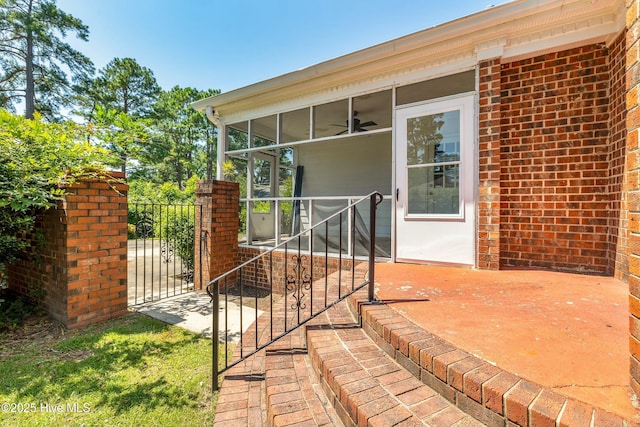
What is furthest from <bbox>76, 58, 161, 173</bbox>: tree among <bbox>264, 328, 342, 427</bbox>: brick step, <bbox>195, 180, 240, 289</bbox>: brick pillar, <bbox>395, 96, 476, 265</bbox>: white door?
<bbox>264, 328, 342, 427</bbox>: brick step

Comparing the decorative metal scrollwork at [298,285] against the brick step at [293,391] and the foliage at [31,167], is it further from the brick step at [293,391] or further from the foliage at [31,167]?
the foliage at [31,167]

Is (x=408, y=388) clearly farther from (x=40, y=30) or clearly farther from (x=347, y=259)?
(x=40, y=30)

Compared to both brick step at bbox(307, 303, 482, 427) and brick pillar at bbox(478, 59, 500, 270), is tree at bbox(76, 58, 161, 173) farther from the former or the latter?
brick step at bbox(307, 303, 482, 427)

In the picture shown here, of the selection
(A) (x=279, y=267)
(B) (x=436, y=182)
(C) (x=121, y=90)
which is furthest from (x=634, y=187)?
(C) (x=121, y=90)

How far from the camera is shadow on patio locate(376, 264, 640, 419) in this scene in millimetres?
1200

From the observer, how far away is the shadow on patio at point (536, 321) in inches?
47.3

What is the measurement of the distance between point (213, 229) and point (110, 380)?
2647 millimetres

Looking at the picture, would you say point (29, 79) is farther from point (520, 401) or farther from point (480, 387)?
point (520, 401)

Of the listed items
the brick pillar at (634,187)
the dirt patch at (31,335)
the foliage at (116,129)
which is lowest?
the dirt patch at (31,335)

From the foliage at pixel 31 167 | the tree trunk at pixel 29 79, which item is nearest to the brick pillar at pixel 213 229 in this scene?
the foliage at pixel 31 167

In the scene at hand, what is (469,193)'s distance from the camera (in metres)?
3.25

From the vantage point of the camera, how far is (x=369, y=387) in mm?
1410

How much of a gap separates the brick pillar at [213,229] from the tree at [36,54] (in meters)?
15.1

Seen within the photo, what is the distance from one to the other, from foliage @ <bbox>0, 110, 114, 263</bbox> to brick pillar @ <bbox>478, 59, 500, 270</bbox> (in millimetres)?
4361
